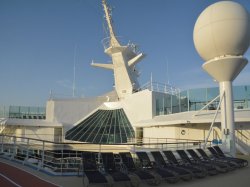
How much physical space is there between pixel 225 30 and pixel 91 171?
10254 millimetres

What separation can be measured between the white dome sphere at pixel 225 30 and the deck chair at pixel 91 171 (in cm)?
911

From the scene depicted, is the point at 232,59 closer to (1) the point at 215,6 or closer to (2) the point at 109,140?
(1) the point at 215,6

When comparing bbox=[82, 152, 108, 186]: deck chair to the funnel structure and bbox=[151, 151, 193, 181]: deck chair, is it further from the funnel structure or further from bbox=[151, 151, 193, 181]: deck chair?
the funnel structure

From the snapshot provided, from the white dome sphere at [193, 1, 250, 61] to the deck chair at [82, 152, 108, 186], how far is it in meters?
9.11

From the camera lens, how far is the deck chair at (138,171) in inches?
292

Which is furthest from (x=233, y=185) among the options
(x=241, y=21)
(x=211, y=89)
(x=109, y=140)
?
(x=109, y=140)

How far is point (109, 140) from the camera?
26078 millimetres

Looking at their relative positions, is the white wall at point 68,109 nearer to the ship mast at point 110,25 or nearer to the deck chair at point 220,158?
the ship mast at point 110,25

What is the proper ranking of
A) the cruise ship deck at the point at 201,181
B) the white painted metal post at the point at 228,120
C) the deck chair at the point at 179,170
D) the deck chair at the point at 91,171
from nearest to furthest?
the deck chair at the point at 91,171, the cruise ship deck at the point at 201,181, the deck chair at the point at 179,170, the white painted metal post at the point at 228,120

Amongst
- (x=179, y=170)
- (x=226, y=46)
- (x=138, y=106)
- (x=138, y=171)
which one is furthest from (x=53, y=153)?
(x=138, y=106)

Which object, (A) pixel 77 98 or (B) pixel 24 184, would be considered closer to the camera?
(B) pixel 24 184

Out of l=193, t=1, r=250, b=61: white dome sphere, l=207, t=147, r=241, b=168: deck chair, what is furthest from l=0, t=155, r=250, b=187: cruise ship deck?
l=193, t=1, r=250, b=61: white dome sphere

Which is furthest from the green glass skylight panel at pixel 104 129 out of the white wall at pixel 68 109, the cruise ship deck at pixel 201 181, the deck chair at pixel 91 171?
the deck chair at pixel 91 171

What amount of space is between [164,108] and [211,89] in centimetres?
479
